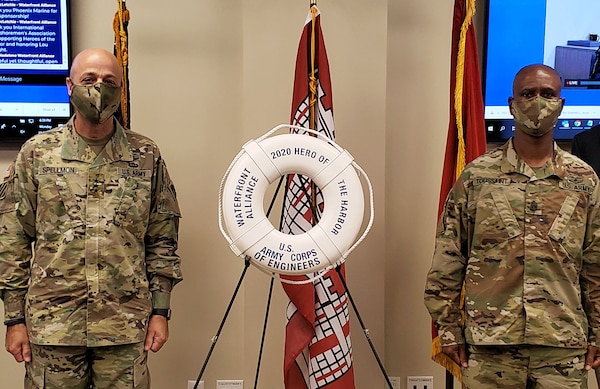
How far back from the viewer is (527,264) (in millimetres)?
1717

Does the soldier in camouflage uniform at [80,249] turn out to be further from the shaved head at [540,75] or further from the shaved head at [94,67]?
the shaved head at [540,75]

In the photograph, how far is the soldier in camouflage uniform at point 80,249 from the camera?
69.5 inches

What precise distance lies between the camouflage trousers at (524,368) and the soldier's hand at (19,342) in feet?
4.54

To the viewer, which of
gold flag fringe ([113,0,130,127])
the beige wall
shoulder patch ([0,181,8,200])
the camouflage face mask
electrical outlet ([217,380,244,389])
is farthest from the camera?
electrical outlet ([217,380,244,389])

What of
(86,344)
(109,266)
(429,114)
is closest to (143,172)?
(109,266)

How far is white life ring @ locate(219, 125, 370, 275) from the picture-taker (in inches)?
70.5

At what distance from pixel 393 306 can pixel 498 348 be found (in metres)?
0.94

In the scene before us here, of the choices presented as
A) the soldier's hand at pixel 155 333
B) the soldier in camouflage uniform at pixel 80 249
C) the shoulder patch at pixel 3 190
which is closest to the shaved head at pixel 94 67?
the soldier in camouflage uniform at pixel 80 249

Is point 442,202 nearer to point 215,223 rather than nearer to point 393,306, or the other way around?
point 393,306

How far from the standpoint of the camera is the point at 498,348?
5.75 ft

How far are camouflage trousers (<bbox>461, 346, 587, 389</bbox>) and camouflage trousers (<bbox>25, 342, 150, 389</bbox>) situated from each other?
3.46ft

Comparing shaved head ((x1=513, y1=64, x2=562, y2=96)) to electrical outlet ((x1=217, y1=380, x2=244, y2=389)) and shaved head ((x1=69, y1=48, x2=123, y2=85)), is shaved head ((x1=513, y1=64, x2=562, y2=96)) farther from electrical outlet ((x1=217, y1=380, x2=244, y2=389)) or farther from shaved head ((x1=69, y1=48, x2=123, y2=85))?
electrical outlet ((x1=217, y1=380, x2=244, y2=389))

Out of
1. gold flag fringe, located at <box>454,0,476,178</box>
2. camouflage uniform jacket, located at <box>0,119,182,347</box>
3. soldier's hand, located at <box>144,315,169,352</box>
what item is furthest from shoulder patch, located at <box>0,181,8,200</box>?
gold flag fringe, located at <box>454,0,476,178</box>

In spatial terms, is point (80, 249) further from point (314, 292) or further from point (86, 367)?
point (314, 292)
